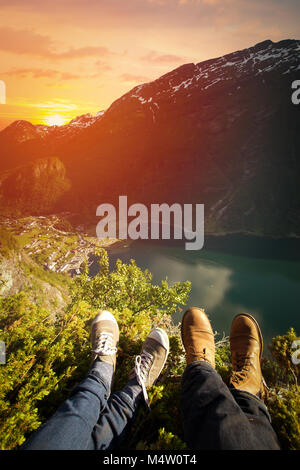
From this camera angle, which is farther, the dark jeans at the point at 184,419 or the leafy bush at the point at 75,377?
the leafy bush at the point at 75,377

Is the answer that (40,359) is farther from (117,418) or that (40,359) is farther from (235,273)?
(235,273)

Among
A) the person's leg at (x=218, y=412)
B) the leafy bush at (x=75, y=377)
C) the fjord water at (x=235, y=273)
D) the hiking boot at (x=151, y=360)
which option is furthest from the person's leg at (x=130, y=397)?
the fjord water at (x=235, y=273)

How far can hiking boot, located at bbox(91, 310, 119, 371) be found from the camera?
2854mm

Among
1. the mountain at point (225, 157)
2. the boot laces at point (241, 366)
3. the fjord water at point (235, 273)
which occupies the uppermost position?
the mountain at point (225, 157)

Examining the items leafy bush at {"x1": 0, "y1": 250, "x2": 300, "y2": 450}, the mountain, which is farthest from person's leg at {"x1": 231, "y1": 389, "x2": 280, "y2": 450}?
the mountain

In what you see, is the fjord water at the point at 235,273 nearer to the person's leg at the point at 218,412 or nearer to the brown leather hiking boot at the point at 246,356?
the brown leather hiking boot at the point at 246,356

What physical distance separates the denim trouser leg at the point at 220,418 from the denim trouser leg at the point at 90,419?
0.55 meters

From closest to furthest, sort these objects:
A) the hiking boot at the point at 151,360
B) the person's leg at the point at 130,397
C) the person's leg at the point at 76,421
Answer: the person's leg at the point at 76,421
the person's leg at the point at 130,397
the hiking boot at the point at 151,360

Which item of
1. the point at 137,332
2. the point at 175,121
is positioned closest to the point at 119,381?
the point at 137,332

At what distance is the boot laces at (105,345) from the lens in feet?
9.43

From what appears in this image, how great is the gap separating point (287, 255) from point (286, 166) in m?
86.8

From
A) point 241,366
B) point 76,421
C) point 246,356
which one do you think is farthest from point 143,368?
point 246,356

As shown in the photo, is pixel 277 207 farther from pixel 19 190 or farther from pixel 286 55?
pixel 19 190

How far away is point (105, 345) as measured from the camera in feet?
9.84
